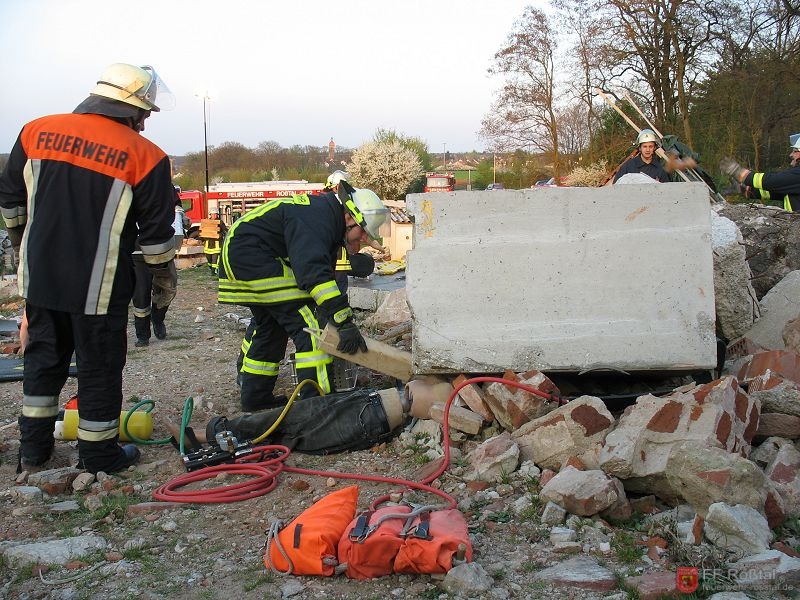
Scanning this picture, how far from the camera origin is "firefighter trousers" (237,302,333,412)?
189 inches

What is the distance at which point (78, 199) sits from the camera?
3793 millimetres

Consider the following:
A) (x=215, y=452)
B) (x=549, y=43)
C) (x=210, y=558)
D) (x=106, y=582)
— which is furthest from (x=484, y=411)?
(x=549, y=43)

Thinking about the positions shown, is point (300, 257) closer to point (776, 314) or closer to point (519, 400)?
point (519, 400)

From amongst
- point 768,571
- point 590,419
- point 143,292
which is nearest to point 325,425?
point 590,419

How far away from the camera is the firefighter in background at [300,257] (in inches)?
179

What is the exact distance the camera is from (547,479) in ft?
11.7

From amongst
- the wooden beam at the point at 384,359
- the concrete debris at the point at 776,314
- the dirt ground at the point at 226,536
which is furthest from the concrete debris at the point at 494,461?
the concrete debris at the point at 776,314

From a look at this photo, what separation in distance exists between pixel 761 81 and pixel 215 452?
13617mm

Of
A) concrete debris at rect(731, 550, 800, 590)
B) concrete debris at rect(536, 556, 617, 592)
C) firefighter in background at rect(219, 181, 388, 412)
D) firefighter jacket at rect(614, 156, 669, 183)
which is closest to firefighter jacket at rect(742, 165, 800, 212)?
firefighter jacket at rect(614, 156, 669, 183)

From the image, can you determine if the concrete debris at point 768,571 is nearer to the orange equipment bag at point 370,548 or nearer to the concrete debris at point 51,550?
the orange equipment bag at point 370,548

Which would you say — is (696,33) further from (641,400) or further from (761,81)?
(641,400)

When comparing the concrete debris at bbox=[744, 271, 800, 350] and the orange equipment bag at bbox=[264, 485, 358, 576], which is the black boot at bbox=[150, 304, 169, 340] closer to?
the orange equipment bag at bbox=[264, 485, 358, 576]

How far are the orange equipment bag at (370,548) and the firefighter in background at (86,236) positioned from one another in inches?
70.2

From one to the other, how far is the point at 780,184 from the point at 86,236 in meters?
5.75
